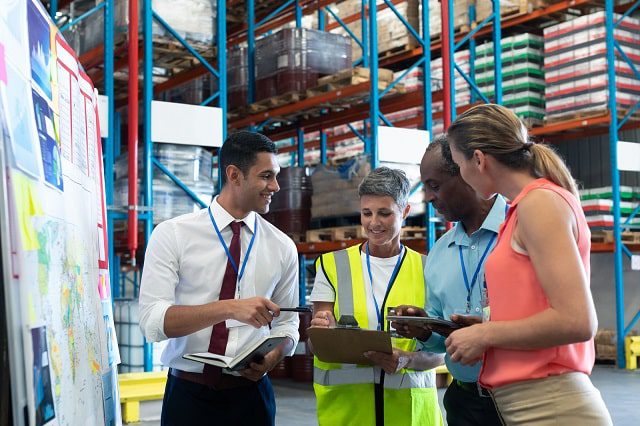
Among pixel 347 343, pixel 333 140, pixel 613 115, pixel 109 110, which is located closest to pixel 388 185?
pixel 347 343

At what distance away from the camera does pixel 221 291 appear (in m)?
3.11

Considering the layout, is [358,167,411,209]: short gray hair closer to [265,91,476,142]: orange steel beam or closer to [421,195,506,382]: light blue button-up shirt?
[421,195,506,382]: light blue button-up shirt

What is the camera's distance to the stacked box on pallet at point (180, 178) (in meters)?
8.23

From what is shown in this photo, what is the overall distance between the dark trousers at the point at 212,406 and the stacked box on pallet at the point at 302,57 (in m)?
7.34

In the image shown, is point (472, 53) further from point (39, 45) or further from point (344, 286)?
point (39, 45)

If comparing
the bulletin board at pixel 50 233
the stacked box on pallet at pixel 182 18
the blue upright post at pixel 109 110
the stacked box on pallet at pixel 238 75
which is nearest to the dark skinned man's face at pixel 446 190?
the bulletin board at pixel 50 233

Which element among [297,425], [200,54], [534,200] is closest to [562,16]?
[200,54]

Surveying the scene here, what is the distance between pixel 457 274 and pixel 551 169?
78 centimetres

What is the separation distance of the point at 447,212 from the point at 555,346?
39.8 inches

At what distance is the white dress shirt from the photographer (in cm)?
301

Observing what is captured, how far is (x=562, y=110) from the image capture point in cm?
1159

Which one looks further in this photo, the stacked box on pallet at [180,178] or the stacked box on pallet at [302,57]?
the stacked box on pallet at [302,57]

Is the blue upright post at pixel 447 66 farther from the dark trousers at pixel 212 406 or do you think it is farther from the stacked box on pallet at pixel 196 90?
the dark trousers at pixel 212 406

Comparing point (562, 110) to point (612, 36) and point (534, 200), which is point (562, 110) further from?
point (534, 200)
